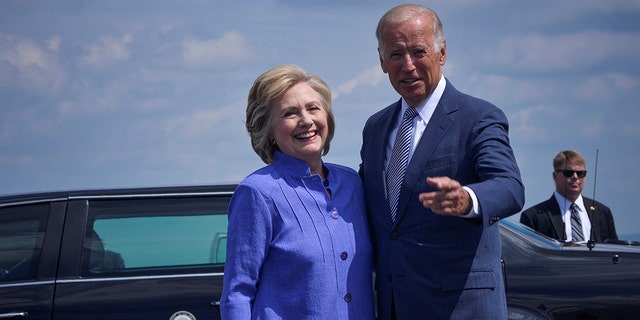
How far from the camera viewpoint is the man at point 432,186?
9.48ft

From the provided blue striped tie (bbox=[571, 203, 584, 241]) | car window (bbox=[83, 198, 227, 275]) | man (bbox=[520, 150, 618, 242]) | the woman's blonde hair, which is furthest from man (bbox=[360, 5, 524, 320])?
blue striped tie (bbox=[571, 203, 584, 241])

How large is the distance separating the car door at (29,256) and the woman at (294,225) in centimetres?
202

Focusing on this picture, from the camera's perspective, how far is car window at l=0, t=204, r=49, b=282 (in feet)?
15.5

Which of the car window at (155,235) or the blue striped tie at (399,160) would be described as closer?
the blue striped tie at (399,160)

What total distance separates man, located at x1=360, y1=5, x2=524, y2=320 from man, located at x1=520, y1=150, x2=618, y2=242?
3.99 meters

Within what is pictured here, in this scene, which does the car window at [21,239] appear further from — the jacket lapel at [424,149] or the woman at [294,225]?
the jacket lapel at [424,149]

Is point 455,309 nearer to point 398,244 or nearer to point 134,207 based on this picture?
point 398,244

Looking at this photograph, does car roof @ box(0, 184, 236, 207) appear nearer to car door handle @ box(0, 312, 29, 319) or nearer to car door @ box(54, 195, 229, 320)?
car door @ box(54, 195, 229, 320)

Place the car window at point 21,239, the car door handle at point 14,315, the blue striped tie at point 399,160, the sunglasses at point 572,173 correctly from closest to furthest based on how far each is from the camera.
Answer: the blue striped tie at point 399,160
the car door handle at point 14,315
the car window at point 21,239
the sunglasses at point 572,173

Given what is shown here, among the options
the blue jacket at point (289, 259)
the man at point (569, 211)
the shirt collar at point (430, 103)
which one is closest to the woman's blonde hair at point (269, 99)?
the blue jacket at point (289, 259)

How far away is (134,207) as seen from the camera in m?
4.89

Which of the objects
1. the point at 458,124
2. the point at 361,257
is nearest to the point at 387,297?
the point at 361,257

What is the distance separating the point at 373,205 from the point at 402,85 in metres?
0.44

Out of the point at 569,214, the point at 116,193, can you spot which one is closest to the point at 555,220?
the point at 569,214
